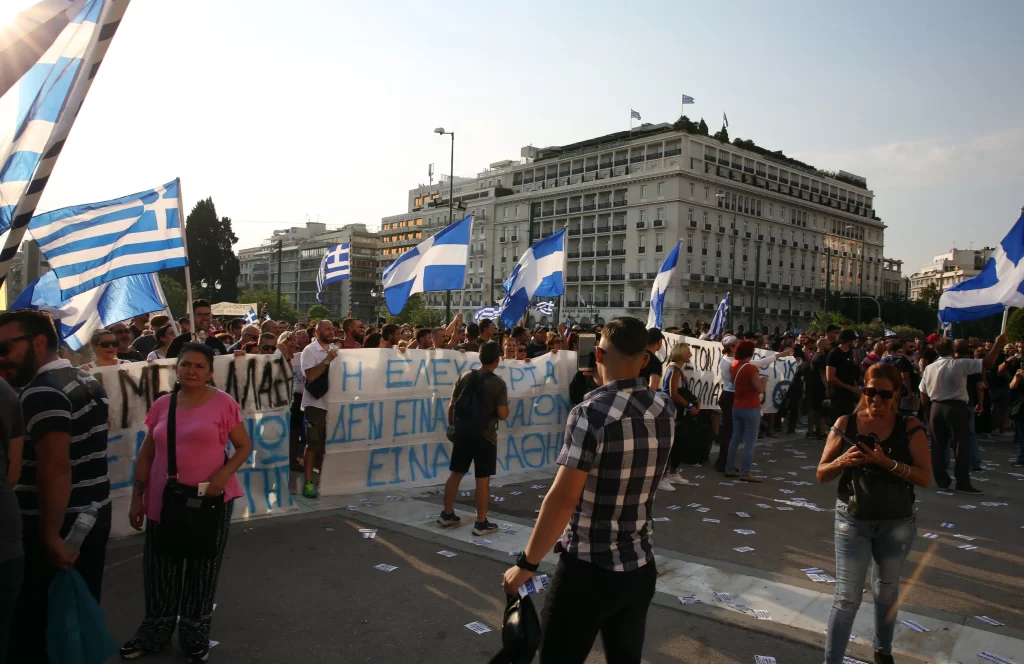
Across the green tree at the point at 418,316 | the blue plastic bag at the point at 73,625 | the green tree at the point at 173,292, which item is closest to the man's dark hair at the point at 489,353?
the blue plastic bag at the point at 73,625

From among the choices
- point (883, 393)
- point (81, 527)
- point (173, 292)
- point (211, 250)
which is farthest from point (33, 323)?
point (211, 250)

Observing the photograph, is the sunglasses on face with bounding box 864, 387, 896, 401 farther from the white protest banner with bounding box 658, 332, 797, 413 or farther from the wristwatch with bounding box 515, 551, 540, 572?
the white protest banner with bounding box 658, 332, 797, 413

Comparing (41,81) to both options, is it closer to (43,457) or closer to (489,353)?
(43,457)

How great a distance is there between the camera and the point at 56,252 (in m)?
7.29

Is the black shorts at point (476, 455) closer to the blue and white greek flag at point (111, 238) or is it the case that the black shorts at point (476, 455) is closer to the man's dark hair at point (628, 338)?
the blue and white greek flag at point (111, 238)

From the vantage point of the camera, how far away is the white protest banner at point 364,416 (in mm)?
6758

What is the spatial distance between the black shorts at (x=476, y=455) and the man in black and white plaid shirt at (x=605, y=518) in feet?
12.6

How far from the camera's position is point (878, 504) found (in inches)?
155

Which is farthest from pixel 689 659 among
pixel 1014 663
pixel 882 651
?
pixel 1014 663

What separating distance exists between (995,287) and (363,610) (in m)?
10.5


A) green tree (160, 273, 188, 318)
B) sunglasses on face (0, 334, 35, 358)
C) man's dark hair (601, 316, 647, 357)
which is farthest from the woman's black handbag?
green tree (160, 273, 188, 318)

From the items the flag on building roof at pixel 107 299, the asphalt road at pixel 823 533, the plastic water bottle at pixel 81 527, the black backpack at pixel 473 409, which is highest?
the flag on building roof at pixel 107 299

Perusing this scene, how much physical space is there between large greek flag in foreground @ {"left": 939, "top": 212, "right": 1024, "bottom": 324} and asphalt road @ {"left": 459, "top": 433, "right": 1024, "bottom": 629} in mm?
2515

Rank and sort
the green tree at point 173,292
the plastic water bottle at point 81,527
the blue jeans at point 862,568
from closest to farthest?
1. the plastic water bottle at point 81,527
2. the blue jeans at point 862,568
3. the green tree at point 173,292
